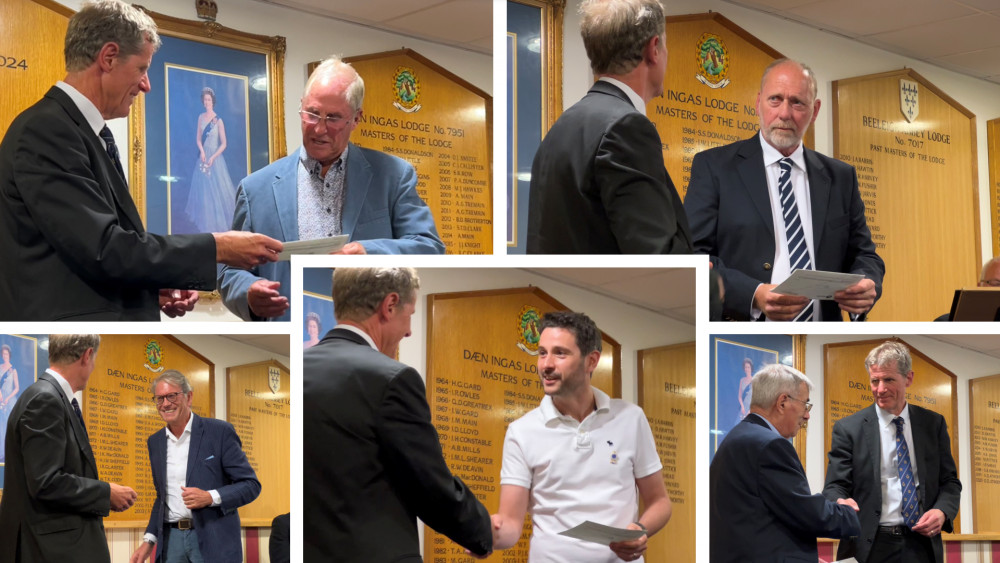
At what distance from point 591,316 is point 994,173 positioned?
3062 millimetres

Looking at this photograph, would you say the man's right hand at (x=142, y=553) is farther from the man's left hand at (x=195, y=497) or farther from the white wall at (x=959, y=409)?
the white wall at (x=959, y=409)

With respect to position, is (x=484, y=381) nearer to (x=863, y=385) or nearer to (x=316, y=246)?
(x=316, y=246)

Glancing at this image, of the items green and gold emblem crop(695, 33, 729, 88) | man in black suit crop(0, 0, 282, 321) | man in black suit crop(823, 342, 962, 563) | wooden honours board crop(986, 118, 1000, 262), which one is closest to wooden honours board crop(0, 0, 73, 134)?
man in black suit crop(0, 0, 282, 321)

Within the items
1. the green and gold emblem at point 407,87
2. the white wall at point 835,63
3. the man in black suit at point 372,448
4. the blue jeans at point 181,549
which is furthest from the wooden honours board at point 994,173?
the blue jeans at point 181,549

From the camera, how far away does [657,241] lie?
2.31m

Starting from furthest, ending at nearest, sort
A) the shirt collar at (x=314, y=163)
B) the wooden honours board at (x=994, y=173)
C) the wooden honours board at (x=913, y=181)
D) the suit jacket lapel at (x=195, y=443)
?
the wooden honours board at (x=994, y=173) → the wooden honours board at (x=913, y=181) → the shirt collar at (x=314, y=163) → the suit jacket lapel at (x=195, y=443)

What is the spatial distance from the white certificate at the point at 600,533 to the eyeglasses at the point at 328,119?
4.51 feet

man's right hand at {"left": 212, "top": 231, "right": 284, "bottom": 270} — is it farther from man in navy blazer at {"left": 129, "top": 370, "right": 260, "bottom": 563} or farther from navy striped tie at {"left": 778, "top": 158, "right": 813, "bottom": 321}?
navy striped tie at {"left": 778, "top": 158, "right": 813, "bottom": 321}

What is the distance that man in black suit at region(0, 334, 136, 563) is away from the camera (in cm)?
221

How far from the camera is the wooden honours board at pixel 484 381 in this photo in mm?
2229

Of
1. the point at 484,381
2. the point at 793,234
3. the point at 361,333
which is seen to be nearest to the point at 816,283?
the point at 793,234

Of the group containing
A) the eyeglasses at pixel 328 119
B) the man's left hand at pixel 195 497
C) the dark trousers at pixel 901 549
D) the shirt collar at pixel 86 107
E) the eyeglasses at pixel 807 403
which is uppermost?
the eyeglasses at pixel 328 119

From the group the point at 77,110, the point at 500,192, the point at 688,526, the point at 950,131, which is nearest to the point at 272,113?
the point at 77,110

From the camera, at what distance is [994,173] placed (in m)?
4.65
